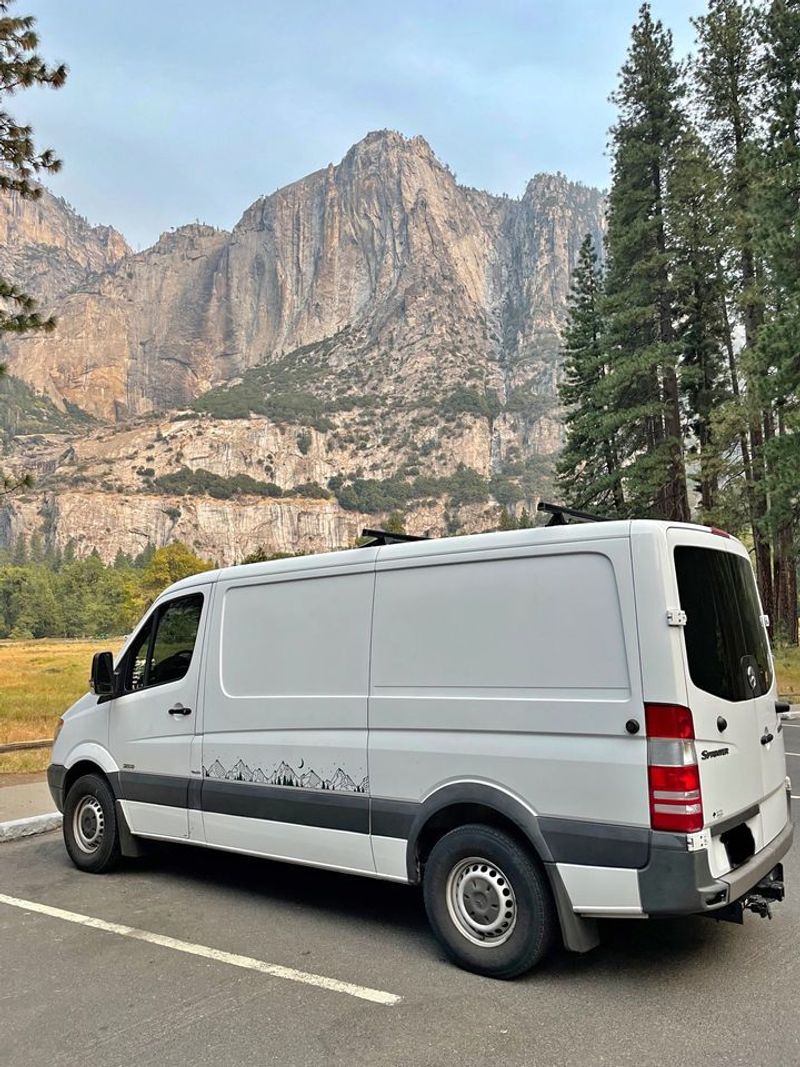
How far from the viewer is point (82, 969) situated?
4.54m

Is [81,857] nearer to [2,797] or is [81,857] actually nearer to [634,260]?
[2,797]

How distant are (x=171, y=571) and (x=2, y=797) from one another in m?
102

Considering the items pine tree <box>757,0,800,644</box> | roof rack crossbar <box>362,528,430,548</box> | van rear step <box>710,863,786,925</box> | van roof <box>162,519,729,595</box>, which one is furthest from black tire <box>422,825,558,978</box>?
pine tree <box>757,0,800,644</box>

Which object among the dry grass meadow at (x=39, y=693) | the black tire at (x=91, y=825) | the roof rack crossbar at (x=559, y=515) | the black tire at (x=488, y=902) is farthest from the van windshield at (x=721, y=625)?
the dry grass meadow at (x=39, y=693)

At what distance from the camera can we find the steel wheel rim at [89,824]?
653cm

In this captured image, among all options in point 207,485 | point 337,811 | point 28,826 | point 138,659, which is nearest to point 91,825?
point 138,659

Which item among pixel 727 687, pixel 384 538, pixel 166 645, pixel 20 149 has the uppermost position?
pixel 20 149

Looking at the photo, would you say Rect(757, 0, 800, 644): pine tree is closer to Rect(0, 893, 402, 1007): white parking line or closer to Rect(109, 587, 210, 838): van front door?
Rect(109, 587, 210, 838): van front door

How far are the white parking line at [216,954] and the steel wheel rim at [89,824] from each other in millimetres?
718

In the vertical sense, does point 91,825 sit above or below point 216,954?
above

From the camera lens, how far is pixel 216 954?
4.68 m

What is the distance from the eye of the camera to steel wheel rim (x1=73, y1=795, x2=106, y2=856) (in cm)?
653

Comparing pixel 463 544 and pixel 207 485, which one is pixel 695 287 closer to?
pixel 463 544

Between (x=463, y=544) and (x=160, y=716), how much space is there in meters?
2.84
